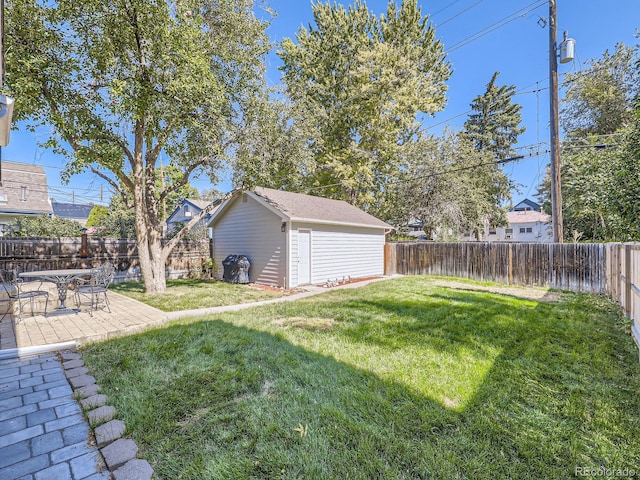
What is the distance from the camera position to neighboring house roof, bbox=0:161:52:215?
15906 millimetres

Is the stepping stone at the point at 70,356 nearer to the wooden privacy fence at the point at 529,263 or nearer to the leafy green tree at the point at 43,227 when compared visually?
the wooden privacy fence at the point at 529,263

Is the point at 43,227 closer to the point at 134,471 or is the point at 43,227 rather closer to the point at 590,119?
the point at 134,471

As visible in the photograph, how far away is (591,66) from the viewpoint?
666 inches

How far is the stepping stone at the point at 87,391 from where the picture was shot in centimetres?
295

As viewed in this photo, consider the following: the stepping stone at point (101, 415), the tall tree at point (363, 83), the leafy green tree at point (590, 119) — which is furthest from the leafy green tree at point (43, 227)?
the leafy green tree at point (590, 119)

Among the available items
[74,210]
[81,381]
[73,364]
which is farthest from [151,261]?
[74,210]

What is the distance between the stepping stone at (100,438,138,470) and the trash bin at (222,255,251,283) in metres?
8.95

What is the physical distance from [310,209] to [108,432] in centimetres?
970

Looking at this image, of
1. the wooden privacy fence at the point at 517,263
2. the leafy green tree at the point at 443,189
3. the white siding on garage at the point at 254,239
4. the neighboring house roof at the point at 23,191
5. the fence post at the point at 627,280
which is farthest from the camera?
the leafy green tree at the point at 443,189

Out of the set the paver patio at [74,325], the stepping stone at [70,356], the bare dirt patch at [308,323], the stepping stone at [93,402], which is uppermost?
the paver patio at [74,325]

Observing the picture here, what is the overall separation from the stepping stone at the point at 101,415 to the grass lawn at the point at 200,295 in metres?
4.05

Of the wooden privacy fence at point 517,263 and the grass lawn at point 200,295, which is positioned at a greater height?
the wooden privacy fence at point 517,263

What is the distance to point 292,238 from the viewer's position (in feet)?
32.8

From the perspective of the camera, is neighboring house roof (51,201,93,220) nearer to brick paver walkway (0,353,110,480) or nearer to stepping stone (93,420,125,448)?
brick paver walkway (0,353,110,480)
